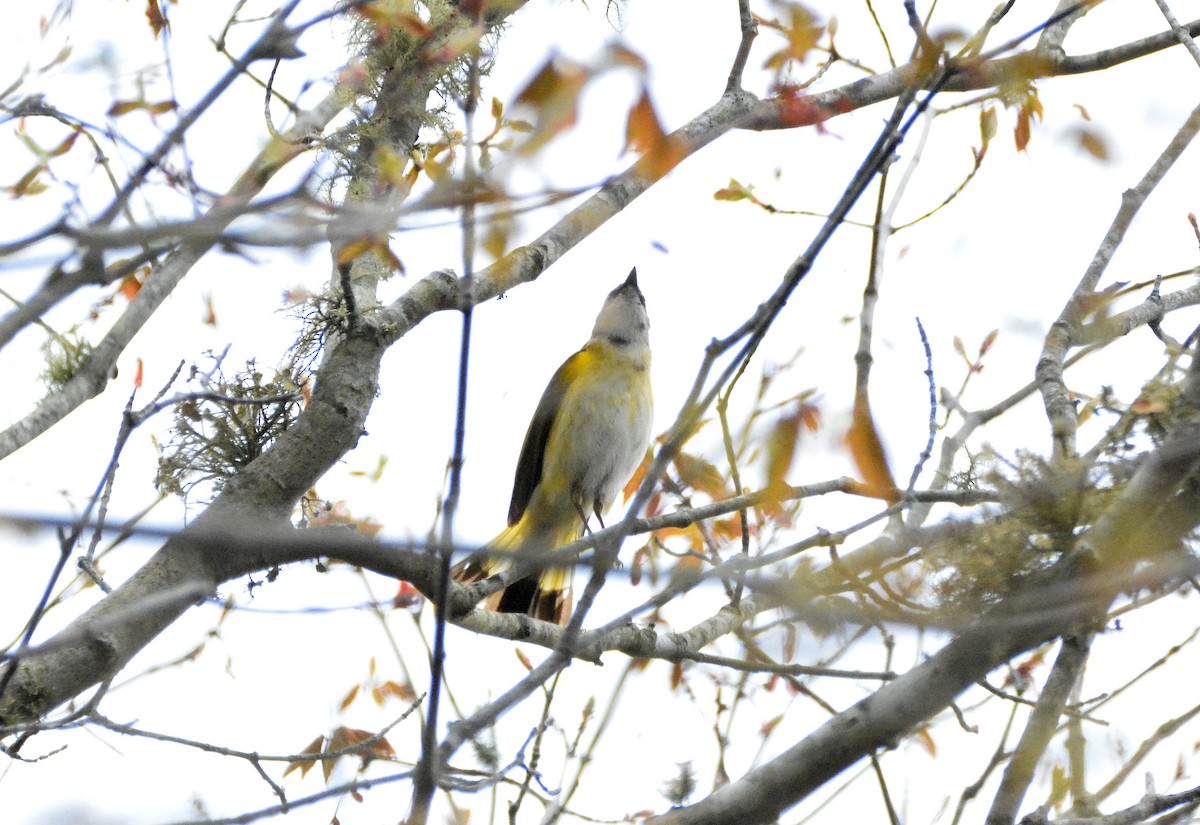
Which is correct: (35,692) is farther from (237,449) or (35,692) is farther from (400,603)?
(400,603)

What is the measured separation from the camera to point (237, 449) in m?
3.45

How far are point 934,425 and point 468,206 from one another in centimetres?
203

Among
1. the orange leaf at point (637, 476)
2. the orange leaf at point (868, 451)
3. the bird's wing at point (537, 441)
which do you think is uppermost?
the bird's wing at point (537, 441)

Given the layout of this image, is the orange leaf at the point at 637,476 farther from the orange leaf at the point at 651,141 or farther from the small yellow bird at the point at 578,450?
the orange leaf at the point at 651,141

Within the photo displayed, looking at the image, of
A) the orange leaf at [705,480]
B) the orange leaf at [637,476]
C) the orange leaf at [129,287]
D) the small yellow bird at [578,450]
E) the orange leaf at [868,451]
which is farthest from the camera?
the orange leaf at [637,476]

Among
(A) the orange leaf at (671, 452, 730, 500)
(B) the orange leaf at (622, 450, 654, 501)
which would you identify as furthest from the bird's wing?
(A) the orange leaf at (671, 452, 730, 500)

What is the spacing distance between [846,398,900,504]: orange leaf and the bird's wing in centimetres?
333

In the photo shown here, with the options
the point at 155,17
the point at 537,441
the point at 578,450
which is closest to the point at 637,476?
the point at 578,450

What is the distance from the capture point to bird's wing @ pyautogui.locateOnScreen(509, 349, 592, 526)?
17.7ft

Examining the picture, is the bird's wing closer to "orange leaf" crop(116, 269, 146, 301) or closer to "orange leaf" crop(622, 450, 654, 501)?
"orange leaf" crop(622, 450, 654, 501)

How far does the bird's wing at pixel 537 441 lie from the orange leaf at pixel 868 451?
3327mm

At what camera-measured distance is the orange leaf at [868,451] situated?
2.03 meters

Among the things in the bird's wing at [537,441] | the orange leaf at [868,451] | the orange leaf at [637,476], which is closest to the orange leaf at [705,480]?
the orange leaf at [868,451]

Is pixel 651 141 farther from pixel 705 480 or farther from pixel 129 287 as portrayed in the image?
pixel 129 287
